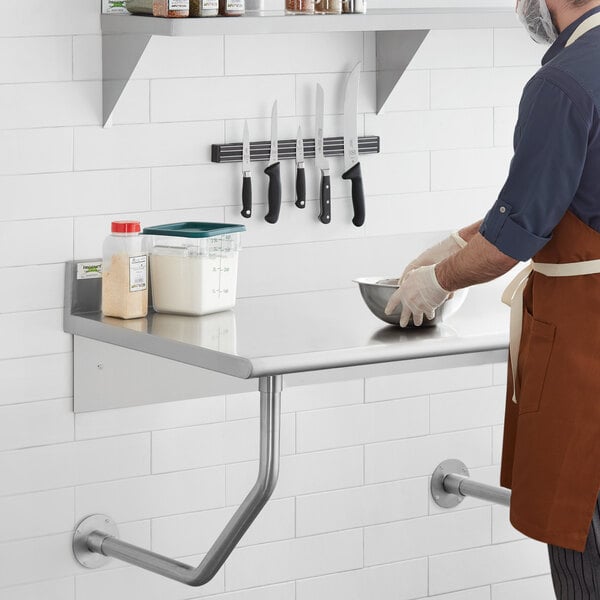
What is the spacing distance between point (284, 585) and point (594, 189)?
1.32 metres

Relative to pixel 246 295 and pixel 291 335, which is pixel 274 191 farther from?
pixel 291 335

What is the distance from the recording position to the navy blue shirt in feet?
5.93

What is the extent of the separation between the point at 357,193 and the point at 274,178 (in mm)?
204

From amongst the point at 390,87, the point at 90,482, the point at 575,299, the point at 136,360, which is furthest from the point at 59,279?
the point at 575,299

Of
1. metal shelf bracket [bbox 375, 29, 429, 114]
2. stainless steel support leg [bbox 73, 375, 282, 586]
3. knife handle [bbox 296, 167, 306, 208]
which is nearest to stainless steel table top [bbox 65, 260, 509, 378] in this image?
stainless steel support leg [bbox 73, 375, 282, 586]

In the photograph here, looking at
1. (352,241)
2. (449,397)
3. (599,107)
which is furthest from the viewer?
(449,397)

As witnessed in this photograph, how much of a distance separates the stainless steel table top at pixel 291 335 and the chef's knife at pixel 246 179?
187 millimetres

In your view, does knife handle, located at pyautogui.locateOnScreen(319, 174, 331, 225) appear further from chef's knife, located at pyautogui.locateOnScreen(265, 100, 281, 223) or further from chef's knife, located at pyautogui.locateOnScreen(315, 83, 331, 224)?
chef's knife, located at pyautogui.locateOnScreen(265, 100, 281, 223)

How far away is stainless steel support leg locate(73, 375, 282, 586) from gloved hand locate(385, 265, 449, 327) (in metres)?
0.24

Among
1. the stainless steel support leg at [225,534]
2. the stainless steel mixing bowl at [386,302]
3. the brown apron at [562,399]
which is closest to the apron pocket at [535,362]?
the brown apron at [562,399]

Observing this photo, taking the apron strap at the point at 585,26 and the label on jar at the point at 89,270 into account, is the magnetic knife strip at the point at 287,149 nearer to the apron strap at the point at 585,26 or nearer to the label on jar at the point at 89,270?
the label on jar at the point at 89,270

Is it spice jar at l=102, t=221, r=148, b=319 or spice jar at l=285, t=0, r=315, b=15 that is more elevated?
spice jar at l=285, t=0, r=315, b=15

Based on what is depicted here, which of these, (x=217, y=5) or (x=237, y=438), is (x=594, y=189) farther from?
(x=237, y=438)

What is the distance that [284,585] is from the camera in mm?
2816
